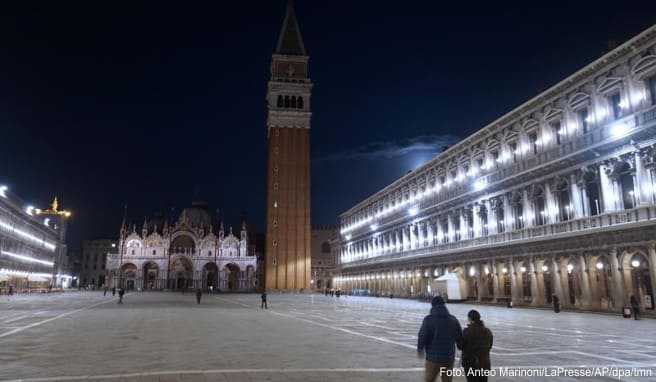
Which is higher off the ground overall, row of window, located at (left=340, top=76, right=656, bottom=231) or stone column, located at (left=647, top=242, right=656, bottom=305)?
row of window, located at (left=340, top=76, right=656, bottom=231)

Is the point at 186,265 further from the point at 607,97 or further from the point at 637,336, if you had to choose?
the point at 637,336

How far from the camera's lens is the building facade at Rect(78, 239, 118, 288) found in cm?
14162

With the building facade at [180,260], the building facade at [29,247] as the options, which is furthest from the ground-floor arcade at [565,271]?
the building facade at [180,260]

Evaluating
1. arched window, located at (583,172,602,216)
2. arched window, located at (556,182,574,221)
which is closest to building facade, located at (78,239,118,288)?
arched window, located at (556,182,574,221)

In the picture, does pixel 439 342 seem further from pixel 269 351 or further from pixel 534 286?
pixel 534 286

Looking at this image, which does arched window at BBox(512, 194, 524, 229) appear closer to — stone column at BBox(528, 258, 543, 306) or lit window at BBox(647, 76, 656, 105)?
stone column at BBox(528, 258, 543, 306)

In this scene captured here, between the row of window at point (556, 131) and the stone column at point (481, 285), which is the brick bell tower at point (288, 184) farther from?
the stone column at point (481, 285)

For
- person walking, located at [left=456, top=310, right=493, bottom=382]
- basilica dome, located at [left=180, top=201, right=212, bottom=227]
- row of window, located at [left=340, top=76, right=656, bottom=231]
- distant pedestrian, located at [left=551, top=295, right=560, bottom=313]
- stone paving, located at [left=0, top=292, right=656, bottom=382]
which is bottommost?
stone paving, located at [left=0, top=292, right=656, bottom=382]

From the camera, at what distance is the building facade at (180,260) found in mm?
108125

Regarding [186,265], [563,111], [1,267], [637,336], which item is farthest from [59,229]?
[637,336]

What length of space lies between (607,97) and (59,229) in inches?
5138

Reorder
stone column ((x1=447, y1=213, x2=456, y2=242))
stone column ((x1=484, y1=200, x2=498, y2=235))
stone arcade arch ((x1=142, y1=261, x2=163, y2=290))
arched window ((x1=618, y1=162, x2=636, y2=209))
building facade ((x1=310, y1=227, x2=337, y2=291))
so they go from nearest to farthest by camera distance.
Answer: arched window ((x1=618, y1=162, x2=636, y2=209))
stone column ((x1=484, y1=200, x2=498, y2=235))
stone column ((x1=447, y1=213, x2=456, y2=242))
stone arcade arch ((x1=142, y1=261, x2=163, y2=290))
building facade ((x1=310, y1=227, x2=337, y2=291))

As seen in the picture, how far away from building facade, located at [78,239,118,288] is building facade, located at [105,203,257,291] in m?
32.9

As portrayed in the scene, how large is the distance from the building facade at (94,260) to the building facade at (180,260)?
32.9m
